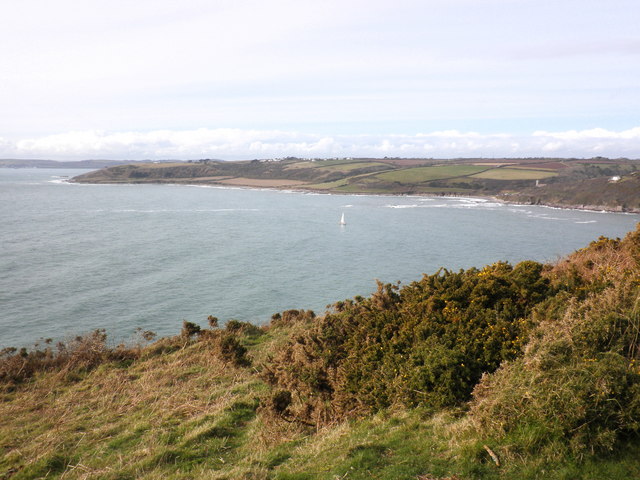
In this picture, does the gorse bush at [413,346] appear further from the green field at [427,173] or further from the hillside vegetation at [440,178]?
the green field at [427,173]

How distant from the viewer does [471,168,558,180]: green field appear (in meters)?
116

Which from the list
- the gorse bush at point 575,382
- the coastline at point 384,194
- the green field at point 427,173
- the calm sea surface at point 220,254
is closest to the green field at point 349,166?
the green field at point 427,173

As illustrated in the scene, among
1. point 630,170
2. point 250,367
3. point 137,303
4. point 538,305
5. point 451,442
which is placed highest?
point 630,170

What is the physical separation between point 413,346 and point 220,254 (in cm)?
3554

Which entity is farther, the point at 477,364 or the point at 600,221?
the point at 600,221

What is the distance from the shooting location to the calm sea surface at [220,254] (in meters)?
25.8

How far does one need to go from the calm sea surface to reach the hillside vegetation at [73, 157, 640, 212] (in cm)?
1210

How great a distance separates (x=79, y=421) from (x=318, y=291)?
21423mm

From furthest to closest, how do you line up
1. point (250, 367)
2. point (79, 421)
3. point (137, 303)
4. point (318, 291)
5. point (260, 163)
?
point (260, 163), point (318, 291), point (137, 303), point (250, 367), point (79, 421)

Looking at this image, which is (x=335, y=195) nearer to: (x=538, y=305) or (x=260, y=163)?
(x=260, y=163)

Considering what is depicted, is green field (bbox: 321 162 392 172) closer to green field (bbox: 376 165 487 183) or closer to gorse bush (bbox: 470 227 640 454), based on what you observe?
green field (bbox: 376 165 487 183)

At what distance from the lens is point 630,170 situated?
116375mm

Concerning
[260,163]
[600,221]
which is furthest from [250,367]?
[260,163]

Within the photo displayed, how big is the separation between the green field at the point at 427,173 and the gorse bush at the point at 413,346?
116m
